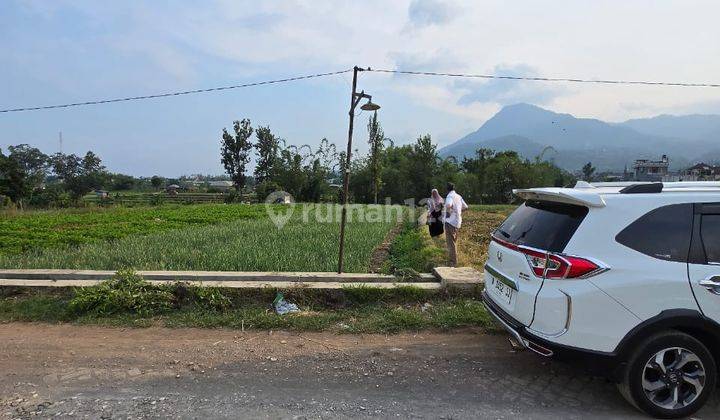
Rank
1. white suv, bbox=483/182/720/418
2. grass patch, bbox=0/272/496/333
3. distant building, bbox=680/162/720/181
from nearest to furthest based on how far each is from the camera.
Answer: white suv, bbox=483/182/720/418
grass patch, bbox=0/272/496/333
distant building, bbox=680/162/720/181

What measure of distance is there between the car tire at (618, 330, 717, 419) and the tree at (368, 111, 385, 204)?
3988 centimetres

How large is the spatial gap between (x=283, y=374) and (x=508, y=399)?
1949 millimetres

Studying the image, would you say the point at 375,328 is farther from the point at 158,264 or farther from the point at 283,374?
the point at 158,264

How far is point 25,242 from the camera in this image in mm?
13320

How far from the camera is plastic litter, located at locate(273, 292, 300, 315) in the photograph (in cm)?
561

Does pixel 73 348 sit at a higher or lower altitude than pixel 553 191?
lower

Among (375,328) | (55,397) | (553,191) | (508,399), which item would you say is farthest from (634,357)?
(55,397)

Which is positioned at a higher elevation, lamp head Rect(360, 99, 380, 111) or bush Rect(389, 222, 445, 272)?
lamp head Rect(360, 99, 380, 111)

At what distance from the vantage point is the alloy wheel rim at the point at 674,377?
3184mm

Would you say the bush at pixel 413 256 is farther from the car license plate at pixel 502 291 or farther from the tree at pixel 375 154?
the tree at pixel 375 154

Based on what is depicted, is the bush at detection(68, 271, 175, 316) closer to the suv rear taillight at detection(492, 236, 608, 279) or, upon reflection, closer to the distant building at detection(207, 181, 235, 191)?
the suv rear taillight at detection(492, 236, 608, 279)

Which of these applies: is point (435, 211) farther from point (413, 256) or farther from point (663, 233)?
point (663, 233)

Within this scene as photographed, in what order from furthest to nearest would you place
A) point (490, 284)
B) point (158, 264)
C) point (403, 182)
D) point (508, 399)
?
point (403, 182), point (158, 264), point (490, 284), point (508, 399)

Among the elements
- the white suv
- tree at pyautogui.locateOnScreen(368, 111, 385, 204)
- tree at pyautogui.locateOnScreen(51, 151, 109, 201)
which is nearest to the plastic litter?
the white suv
